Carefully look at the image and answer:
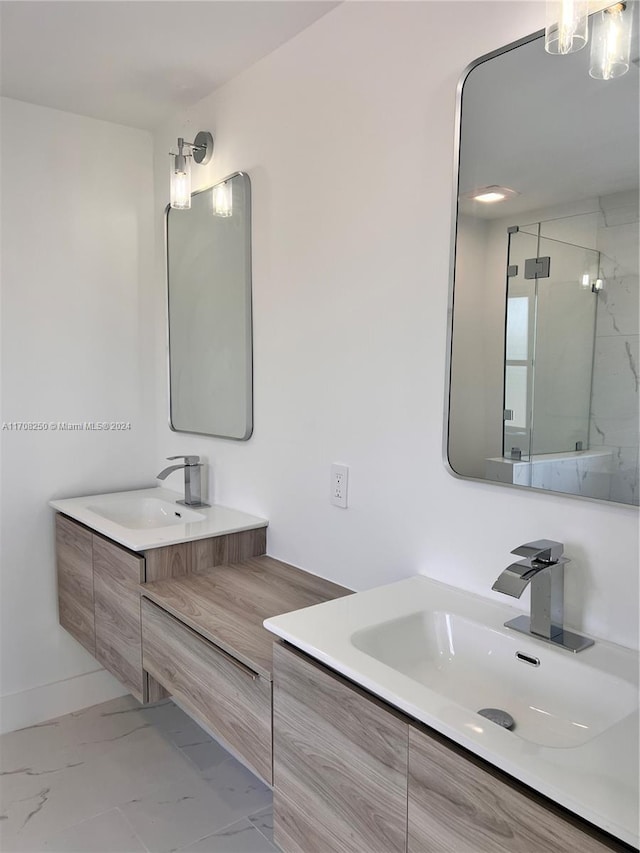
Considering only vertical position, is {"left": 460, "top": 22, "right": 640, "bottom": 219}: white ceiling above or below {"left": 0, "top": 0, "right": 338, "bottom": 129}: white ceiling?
below

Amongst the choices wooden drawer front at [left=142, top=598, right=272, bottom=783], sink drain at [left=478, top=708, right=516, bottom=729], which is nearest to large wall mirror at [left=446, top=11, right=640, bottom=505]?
sink drain at [left=478, top=708, right=516, bottom=729]

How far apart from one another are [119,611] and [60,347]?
1.14 m

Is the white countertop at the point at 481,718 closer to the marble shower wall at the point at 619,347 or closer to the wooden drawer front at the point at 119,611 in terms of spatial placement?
the marble shower wall at the point at 619,347

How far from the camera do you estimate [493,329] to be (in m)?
1.43

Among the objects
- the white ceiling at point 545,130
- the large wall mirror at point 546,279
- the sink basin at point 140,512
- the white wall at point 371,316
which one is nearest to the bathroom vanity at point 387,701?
the white wall at point 371,316

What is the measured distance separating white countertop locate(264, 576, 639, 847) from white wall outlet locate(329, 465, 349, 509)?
1.20 feet

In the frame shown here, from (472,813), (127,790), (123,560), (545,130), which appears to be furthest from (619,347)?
(127,790)

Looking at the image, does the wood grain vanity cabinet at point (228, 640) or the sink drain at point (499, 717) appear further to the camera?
the wood grain vanity cabinet at point (228, 640)

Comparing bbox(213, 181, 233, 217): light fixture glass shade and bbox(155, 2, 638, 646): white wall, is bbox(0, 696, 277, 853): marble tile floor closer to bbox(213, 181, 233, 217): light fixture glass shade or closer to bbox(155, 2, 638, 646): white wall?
bbox(155, 2, 638, 646): white wall

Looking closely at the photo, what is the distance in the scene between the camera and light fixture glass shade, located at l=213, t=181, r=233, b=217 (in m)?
2.25

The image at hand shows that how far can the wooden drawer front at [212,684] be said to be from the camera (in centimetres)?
141

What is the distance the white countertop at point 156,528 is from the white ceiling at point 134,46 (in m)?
1.50

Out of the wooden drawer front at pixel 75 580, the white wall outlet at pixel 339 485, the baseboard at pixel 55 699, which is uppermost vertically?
the white wall outlet at pixel 339 485

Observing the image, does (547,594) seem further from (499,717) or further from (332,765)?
(332,765)
